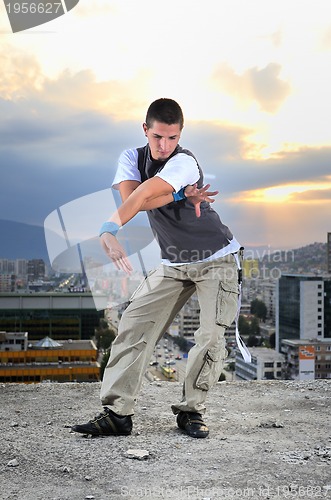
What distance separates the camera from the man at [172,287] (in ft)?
10.4

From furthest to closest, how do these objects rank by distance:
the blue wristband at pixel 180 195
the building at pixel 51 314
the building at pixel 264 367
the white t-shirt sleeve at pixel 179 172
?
the building at pixel 264 367 < the building at pixel 51 314 < the blue wristband at pixel 180 195 < the white t-shirt sleeve at pixel 179 172

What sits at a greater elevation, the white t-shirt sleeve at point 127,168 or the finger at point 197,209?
the white t-shirt sleeve at point 127,168

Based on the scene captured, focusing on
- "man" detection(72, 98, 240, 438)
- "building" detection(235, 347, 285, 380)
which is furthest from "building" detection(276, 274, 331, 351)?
"man" detection(72, 98, 240, 438)

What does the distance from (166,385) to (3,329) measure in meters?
22.0

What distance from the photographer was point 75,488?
262cm

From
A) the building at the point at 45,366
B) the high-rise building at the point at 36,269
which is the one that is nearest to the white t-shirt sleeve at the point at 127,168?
the high-rise building at the point at 36,269

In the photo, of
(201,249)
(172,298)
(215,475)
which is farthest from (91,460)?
(201,249)

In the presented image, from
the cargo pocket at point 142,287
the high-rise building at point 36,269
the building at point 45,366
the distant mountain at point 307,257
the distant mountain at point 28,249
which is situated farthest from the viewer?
the distant mountain at point 307,257

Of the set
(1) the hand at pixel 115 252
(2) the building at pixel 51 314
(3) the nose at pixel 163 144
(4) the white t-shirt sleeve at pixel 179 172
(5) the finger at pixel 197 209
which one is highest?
(3) the nose at pixel 163 144

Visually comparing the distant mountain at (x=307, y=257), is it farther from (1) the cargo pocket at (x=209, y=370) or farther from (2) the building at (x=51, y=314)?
(1) the cargo pocket at (x=209, y=370)

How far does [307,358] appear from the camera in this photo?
101 ft

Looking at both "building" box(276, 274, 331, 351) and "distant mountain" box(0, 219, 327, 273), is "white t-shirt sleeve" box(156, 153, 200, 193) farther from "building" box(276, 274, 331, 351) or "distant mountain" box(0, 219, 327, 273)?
"building" box(276, 274, 331, 351)

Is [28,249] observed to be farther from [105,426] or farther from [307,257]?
[307,257]

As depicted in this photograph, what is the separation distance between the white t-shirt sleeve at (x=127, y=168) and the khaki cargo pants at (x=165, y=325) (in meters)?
0.50
